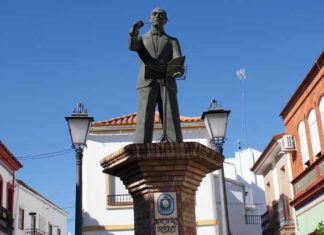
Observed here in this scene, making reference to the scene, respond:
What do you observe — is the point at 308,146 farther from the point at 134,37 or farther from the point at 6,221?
the point at 6,221

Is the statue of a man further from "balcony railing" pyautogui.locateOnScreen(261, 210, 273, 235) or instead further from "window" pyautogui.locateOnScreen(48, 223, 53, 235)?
"window" pyautogui.locateOnScreen(48, 223, 53, 235)

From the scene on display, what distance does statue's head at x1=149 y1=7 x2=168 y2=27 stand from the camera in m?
8.87

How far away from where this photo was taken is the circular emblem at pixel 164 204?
26.0 ft

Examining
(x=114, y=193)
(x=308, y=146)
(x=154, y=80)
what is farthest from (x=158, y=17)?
(x=114, y=193)

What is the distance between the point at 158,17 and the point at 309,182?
14147 mm

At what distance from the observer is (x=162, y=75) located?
28.4ft

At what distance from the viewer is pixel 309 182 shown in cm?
2145

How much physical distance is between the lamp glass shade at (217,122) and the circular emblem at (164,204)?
9.67ft

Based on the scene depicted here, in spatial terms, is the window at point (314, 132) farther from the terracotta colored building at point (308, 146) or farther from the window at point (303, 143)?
the window at point (303, 143)

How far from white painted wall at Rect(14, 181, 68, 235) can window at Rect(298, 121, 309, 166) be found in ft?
56.4

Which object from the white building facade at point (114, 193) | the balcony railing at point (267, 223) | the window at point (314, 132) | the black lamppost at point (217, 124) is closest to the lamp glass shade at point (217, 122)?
the black lamppost at point (217, 124)

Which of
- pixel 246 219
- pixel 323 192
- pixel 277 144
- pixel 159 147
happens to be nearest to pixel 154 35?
pixel 159 147

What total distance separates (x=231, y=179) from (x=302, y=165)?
8.33 meters

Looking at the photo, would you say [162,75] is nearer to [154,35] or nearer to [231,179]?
[154,35]
